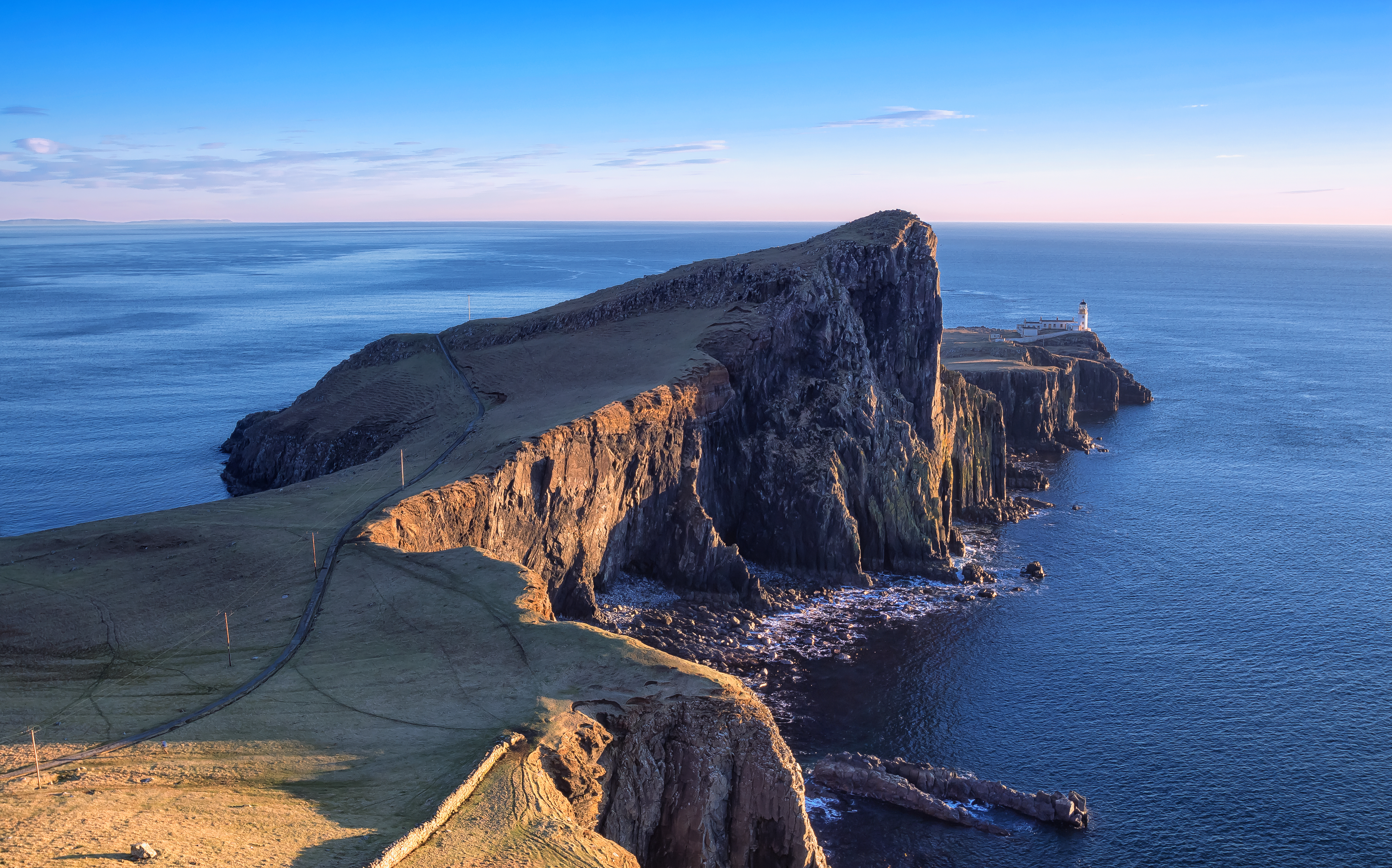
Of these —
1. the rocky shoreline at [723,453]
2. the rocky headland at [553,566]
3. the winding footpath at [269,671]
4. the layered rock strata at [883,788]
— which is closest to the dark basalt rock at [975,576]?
the rocky shoreline at [723,453]

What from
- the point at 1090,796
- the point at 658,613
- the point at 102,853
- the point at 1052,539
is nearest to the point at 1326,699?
the point at 1090,796

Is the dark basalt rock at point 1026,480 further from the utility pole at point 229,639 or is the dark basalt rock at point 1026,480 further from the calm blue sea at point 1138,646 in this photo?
the utility pole at point 229,639

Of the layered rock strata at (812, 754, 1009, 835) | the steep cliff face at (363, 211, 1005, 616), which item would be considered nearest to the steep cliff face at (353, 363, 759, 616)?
the steep cliff face at (363, 211, 1005, 616)

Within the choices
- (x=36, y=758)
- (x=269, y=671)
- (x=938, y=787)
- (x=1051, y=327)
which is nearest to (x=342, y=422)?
(x=269, y=671)

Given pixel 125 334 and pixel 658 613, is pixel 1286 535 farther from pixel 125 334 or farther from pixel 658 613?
pixel 125 334

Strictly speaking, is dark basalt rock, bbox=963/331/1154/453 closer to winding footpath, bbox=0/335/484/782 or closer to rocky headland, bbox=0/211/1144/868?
rocky headland, bbox=0/211/1144/868

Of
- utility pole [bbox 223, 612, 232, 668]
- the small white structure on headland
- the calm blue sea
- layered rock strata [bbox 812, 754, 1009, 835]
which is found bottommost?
layered rock strata [bbox 812, 754, 1009, 835]
